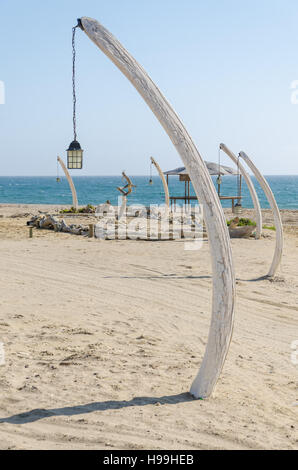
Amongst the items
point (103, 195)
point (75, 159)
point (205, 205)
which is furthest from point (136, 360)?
point (103, 195)

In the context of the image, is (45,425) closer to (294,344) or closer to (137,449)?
(137,449)

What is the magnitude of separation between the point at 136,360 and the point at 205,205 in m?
2.06

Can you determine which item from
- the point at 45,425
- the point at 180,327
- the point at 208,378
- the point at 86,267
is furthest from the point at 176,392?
the point at 86,267

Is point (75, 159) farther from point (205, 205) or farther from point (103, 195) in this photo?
point (103, 195)

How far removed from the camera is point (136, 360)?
5426mm

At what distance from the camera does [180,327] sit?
6.75 metres

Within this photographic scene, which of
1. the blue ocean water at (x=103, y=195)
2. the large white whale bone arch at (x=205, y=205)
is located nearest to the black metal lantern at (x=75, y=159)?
the large white whale bone arch at (x=205, y=205)

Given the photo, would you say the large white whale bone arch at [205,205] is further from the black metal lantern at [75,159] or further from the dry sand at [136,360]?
the black metal lantern at [75,159]

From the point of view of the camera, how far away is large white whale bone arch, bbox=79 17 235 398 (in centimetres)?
427

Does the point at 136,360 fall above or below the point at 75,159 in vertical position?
below

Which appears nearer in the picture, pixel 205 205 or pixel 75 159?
pixel 205 205
